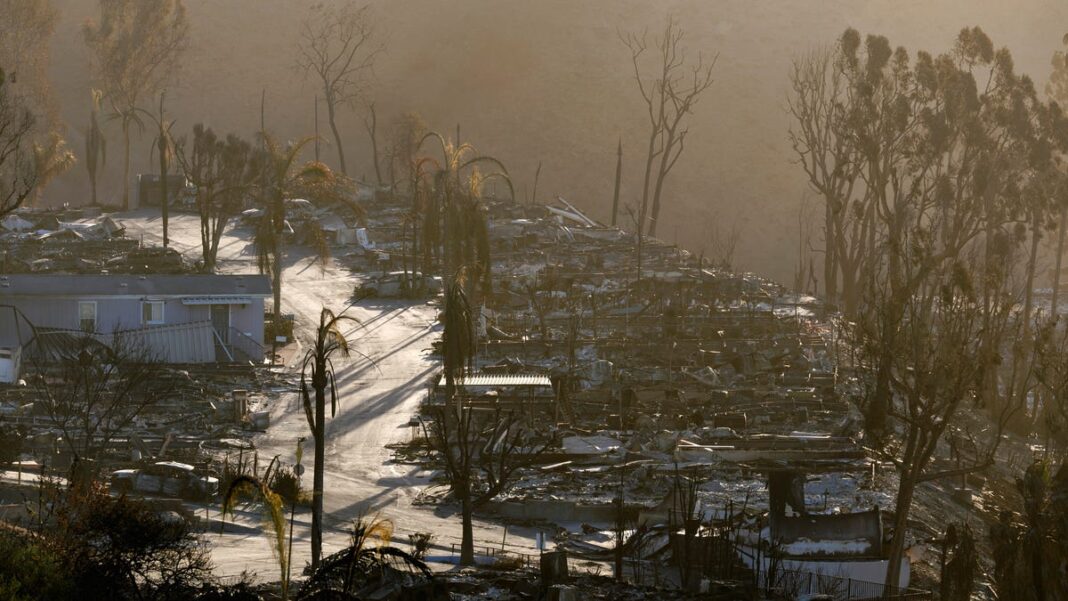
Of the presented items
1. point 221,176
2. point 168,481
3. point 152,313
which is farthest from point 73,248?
point 168,481

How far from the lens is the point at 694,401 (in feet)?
133

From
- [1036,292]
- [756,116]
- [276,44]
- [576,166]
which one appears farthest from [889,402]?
[276,44]

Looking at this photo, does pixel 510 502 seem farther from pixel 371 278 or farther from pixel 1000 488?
pixel 371 278

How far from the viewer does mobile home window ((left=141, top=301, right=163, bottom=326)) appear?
4531 centimetres

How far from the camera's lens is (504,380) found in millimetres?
39719

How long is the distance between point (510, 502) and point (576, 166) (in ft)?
265

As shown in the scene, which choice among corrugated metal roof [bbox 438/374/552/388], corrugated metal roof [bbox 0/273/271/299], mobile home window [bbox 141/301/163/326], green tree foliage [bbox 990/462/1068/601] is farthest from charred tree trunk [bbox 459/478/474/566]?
mobile home window [bbox 141/301/163/326]

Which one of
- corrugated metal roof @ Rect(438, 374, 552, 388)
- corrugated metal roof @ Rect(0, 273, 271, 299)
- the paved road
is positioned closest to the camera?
the paved road

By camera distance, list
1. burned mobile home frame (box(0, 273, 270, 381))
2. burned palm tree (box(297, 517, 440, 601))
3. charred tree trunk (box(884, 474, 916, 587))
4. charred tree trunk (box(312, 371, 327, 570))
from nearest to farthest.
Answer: burned palm tree (box(297, 517, 440, 601))
charred tree trunk (box(312, 371, 327, 570))
charred tree trunk (box(884, 474, 916, 587))
burned mobile home frame (box(0, 273, 270, 381))

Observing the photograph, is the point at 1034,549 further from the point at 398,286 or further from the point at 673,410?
the point at 398,286

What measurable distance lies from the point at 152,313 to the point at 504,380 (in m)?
12.2

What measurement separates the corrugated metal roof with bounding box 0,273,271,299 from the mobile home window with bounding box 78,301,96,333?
10.5 inches

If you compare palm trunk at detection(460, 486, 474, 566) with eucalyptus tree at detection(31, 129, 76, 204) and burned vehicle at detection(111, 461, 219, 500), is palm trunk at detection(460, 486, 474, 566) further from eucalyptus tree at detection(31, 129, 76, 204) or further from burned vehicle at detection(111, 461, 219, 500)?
eucalyptus tree at detection(31, 129, 76, 204)

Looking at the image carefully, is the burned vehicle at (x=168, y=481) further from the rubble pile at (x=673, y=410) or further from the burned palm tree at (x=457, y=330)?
the rubble pile at (x=673, y=410)
